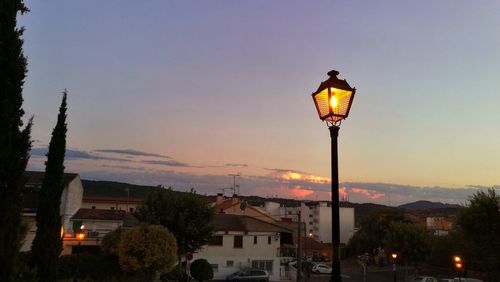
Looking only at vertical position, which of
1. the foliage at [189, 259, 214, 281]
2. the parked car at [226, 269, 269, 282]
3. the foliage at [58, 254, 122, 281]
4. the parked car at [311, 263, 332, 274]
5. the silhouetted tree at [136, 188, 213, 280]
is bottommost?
the parked car at [311, 263, 332, 274]

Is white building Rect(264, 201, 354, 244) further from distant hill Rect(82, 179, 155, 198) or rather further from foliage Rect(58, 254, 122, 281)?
Result: foliage Rect(58, 254, 122, 281)

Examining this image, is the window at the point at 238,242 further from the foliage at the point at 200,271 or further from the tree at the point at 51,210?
the tree at the point at 51,210

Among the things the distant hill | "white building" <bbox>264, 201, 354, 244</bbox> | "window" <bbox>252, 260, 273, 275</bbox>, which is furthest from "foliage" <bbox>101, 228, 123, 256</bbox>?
the distant hill

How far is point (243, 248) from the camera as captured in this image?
5034cm

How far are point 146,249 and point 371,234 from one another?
2565 inches

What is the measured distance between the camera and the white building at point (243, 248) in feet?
161

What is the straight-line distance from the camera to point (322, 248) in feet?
309

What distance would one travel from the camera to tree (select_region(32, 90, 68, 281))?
2358cm

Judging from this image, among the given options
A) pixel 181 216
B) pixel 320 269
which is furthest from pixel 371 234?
pixel 181 216

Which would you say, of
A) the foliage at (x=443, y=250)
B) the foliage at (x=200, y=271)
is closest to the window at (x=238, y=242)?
the foliage at (x=200, y=271)

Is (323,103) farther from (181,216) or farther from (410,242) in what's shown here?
(410,242)

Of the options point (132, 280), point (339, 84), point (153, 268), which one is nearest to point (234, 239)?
point (132, 280)

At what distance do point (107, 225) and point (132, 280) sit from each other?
57.4 feet

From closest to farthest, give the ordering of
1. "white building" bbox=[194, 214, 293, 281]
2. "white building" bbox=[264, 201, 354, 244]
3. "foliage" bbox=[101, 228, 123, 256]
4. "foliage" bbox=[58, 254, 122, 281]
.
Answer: "foliage" bbox=[58, 254, 122, 281] < "foliage" bbox=[101, 228, 123, 256] < "white building" bbox=[194, 214, 293, 281] < "white building" bbox=[264, 201, 354, 244]
